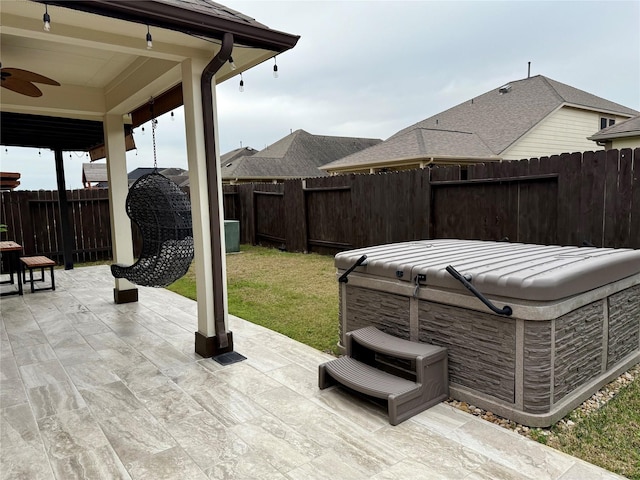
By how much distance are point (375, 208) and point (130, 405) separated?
209 inches

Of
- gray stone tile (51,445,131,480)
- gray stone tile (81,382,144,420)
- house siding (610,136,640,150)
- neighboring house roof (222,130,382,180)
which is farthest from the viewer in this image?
neighboring house roof (222,130,382,180)

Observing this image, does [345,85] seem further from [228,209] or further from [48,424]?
[48,424]

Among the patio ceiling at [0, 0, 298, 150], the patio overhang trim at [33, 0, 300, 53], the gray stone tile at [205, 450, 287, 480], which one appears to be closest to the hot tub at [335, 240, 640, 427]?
the gray stone tile at [205, 450, 287, 480]

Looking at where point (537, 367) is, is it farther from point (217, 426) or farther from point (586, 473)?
point (217, 426)

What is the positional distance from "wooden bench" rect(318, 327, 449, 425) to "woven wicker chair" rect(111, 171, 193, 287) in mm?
1786

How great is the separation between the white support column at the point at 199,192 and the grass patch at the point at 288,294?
0.82m

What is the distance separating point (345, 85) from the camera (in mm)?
22344

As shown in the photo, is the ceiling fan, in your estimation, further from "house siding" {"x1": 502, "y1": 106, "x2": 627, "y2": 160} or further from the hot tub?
"house siding" {"x1": 502, "y1": 106, "x2": 627, "y2": 160}

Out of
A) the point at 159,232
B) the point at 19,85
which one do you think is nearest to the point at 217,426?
the point at 159,232

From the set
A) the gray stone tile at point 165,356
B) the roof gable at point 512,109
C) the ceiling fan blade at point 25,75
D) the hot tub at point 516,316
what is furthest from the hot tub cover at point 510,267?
the roof gable at point 512,109

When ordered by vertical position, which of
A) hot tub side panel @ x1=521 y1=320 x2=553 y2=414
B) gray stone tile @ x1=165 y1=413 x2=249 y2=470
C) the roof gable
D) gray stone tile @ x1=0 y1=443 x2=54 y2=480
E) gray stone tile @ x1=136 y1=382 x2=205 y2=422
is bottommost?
gray stone tile @ x1=136 y1=382 x2=205 y2=422

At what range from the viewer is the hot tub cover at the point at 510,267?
6.90ft

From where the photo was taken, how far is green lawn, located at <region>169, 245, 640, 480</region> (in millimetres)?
1970

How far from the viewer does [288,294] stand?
5.29m
